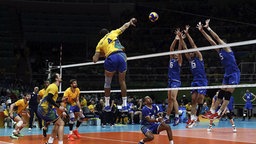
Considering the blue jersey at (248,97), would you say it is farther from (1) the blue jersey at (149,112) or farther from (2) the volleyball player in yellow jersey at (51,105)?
(2) the volleyball player in yellow jersey at (51,105)

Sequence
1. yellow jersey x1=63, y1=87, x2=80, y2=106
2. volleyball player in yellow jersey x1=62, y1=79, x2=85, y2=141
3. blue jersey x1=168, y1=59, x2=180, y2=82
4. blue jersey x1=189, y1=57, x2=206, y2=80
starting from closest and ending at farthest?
1. blue jersey x1=189, y1=57, x2=206, y2=80
2. blue jersey x1=168, y1=59, x2=180, y2=82
3. volleyball player in yellow jersey x1=62, y1=79, x2=85, y2=141
4. yellow jersey x1=63, y1=87, x2=80, y2=106

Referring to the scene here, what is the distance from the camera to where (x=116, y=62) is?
9.70 metres

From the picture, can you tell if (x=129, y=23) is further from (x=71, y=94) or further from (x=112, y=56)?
(x=71, y=94)

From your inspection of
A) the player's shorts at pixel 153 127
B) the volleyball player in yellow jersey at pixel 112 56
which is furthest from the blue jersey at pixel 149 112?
the volleyball player in yellow jersey at pixel 112 56

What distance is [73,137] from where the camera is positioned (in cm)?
1512

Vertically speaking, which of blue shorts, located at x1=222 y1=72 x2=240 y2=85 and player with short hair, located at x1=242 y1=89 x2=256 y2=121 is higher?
blue shorts, located at x1=222 y1=72 x2=240 y2=85

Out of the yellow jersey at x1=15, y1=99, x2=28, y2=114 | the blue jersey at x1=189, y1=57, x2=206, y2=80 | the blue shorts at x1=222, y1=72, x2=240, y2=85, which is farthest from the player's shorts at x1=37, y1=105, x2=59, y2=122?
the yellow jersey at x1=15, y1=99, x2=28, y2=114

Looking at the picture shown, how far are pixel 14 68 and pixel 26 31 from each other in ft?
17.2

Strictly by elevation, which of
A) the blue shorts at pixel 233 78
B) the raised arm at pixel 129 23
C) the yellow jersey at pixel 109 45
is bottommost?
the blue shorts at pixel 233 78

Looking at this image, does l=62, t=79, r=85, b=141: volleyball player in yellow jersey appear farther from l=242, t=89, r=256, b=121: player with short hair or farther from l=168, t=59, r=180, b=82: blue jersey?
l=242, t=89, r=256, b=121: player with short hair

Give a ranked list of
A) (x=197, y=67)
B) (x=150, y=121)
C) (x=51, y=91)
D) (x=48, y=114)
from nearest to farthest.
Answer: (x=51, y=91) → (x=150, y=121) → (x=48, y=114) → (x=197, y=67)

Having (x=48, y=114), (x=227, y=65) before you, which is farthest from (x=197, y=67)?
(x=48, y=114)

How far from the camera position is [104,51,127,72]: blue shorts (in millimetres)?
9703

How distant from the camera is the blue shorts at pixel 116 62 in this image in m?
9.70
